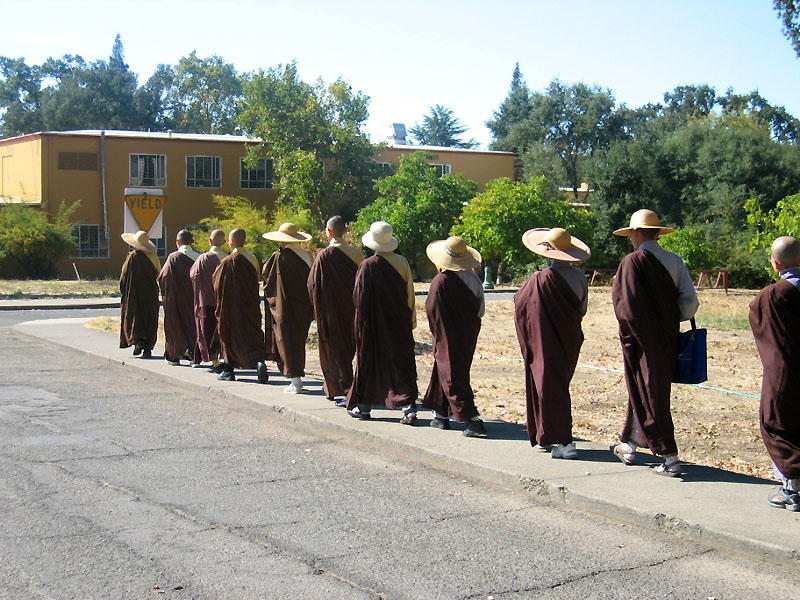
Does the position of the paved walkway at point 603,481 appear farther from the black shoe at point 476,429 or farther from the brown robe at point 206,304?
the brown robe at point 206,304

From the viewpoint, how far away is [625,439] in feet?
25.3

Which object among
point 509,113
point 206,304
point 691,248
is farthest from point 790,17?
point 509,113

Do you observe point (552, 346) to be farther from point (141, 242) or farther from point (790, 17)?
point (790, 17)

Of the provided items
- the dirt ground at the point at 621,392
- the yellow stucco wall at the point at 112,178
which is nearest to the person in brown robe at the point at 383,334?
the dirt ground at the point at 621,392

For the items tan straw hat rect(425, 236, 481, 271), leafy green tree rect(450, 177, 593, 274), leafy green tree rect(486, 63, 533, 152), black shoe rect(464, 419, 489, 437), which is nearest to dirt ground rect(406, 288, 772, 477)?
black shoe rect(464, 419, 489, 437)

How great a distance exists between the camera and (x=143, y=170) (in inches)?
1756

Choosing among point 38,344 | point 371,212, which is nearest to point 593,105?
point 371,212

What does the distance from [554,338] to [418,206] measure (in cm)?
3304

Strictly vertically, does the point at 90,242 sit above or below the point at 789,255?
above

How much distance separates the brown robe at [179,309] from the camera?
14.1 m

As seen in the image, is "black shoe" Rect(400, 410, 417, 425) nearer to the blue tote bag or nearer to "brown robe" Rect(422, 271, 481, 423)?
"brown robe" Rect(422, 271, 481, 423)

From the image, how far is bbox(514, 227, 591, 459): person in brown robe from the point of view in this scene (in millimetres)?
7828

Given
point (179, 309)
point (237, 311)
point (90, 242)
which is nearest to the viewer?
point (237, 311)

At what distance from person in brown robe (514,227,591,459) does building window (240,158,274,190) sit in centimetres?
4024
